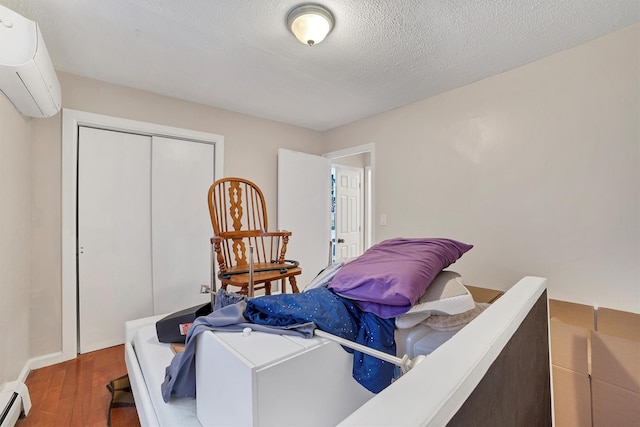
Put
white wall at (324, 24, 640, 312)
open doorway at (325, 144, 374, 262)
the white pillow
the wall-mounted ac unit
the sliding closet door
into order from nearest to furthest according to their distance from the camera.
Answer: the white pillow
the wall-mounted ac unit
white wall at (324, 24, 640, 312)
the sliding closet door
open doorway at (325, 144, 374, 262)

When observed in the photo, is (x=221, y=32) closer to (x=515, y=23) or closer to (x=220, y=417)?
(x=515, y=23)

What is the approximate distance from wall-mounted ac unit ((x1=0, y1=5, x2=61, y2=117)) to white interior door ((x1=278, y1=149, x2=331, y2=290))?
2024mm

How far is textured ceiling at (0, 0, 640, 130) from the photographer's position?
1534 mm

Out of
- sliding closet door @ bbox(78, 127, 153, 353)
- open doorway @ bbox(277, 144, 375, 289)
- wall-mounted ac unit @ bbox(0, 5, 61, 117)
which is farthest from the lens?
open doorway @ bbox(277, 144, 375, 289)

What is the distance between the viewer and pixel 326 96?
106 inches

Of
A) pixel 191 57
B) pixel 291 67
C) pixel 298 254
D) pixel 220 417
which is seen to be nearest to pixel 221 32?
pixel 191 57

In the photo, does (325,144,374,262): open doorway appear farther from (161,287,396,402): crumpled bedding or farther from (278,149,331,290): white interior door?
(161,287,396,402): crumpled bedding

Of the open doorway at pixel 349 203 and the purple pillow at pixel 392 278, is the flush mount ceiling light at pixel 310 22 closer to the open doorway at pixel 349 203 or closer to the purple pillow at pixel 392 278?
the purple pillow at pixel 392 278

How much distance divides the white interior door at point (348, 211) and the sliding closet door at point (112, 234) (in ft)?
7.56

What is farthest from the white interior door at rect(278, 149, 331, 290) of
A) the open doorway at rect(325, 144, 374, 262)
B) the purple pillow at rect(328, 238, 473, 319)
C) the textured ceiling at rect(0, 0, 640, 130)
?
the purple pillow at rect(328, 238, 473, 319)

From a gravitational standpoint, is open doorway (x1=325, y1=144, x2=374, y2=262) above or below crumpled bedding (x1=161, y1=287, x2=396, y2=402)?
above

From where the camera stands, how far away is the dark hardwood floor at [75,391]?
1550 mm

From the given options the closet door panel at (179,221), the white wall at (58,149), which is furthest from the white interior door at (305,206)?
the closet door panel at (179,221)

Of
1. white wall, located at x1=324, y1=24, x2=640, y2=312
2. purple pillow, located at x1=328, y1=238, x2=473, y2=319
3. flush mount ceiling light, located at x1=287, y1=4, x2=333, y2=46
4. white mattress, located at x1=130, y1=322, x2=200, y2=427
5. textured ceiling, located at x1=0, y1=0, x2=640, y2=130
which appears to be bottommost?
white mattress, located at x1=130, y1=322, x2=200, y2=427
